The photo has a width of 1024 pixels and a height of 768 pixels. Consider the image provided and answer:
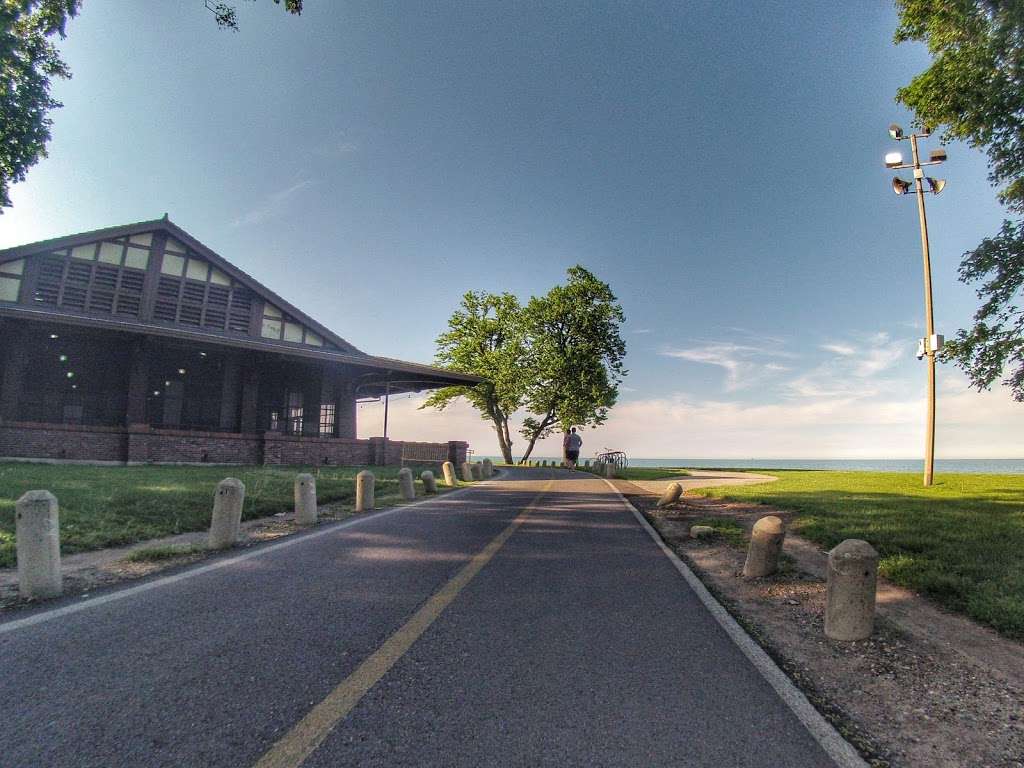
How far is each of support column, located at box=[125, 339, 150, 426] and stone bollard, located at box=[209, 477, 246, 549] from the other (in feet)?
51.5

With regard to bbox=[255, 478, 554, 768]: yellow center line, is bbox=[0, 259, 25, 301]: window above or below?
above

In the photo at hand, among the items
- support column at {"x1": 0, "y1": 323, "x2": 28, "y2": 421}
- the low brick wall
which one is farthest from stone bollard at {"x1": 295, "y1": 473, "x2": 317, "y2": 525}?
support column at {"x1": 0, "y1": 323, "x2": 28, "y2": 421}

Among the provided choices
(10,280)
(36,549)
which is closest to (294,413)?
(10,280)

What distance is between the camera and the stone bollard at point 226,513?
20.5ft

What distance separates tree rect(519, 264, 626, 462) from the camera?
123 ft

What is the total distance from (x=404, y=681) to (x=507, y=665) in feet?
1.98

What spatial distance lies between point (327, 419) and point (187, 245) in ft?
31.3

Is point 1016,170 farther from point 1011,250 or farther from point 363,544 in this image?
point 363,544

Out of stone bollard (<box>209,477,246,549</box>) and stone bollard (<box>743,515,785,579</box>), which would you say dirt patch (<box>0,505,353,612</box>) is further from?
stone bollard (<box>743,515,785,579</box>)

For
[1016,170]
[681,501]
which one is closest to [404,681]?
[681,501]

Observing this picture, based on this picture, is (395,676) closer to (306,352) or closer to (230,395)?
(306,352)

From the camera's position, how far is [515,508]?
10406 millimetres

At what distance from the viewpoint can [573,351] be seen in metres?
37.9

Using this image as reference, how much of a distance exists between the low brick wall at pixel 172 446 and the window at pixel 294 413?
2.71 metres
